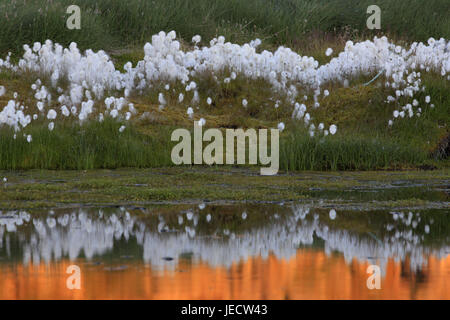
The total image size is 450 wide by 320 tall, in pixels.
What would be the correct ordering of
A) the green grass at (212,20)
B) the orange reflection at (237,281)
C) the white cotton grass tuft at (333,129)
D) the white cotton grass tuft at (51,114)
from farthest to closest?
1. the green grass at (212,20)
2. the white cotton grass tuft at (333,129)
3. the white cotton grass tuft at (51,114)
4. the orange reflection at (237,281)

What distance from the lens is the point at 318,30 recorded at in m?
20.5

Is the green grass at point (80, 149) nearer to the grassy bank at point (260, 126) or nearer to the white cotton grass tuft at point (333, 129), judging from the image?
the grassy bank at point (260, 126)

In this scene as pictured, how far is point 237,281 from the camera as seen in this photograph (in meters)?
4.80

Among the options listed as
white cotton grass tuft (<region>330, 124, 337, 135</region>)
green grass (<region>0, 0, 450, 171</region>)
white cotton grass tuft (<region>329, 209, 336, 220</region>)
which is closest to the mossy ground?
white cotton grass tuft (<region>329, 209, 336, 220</region>)

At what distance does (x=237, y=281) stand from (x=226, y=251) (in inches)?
37.2

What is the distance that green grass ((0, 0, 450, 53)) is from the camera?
1731 cm

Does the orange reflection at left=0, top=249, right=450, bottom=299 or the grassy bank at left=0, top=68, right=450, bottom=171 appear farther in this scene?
the grassy bank at left=0, top=68, right=450, bottom=171

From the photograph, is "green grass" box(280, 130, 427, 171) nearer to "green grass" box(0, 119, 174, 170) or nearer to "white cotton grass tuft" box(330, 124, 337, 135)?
"white cotton grass tuft" box(330, 124, 337, 135)

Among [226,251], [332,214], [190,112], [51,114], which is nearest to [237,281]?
[226,251]

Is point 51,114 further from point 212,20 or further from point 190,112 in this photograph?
point 212,20

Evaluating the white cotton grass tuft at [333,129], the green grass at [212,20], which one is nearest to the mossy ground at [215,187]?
the white cotton grass tuft at [333,129]

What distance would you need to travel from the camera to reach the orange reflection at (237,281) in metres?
4.52

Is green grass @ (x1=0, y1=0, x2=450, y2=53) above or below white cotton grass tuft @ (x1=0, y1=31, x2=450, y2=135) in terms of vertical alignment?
above

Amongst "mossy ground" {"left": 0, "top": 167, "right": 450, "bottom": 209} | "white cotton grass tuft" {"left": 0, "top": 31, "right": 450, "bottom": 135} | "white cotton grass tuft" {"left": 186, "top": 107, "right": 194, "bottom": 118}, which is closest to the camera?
"mossy ground" {"left": 0, "top": 167, "right": 450, "bottom": 209}
